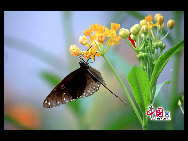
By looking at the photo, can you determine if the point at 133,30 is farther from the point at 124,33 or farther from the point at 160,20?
the point at 160,20

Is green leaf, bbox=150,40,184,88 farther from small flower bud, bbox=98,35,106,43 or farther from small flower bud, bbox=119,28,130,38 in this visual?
small flower bud, bbox=98,35,106,43

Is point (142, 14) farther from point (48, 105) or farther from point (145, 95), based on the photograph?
point (48, 105)

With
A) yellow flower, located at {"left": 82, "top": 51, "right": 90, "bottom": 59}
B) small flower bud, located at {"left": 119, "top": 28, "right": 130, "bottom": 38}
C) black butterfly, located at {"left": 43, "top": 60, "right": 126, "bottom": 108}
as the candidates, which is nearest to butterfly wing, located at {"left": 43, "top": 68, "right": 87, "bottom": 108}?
black butterfly, located at {"left": 43, "top": 60, "right": 126, "bottom": 108}

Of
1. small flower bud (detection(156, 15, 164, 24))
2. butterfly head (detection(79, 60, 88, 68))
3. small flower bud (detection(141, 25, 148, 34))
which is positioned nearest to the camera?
Answer: small flower bud (detection(141, 25, 148, 34))

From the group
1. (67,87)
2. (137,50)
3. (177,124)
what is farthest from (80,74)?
(177,124)

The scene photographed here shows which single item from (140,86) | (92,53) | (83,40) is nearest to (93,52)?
(92,53)

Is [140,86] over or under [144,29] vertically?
under

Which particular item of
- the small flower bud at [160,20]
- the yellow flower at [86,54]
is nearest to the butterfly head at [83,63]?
the yellow flower at [86,54]
